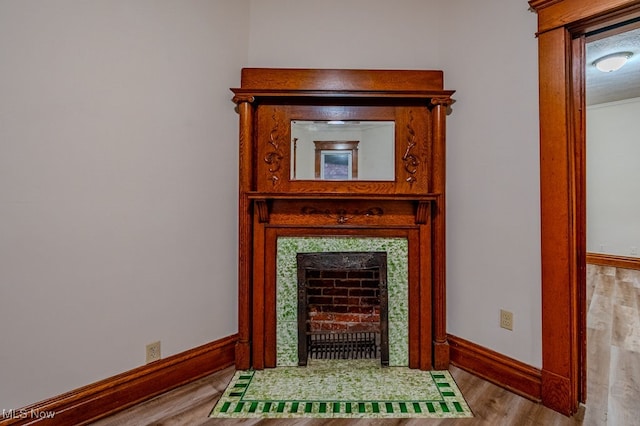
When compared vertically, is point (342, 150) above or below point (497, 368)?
above

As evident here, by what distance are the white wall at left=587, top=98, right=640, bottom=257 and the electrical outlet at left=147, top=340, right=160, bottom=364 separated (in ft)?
23.3

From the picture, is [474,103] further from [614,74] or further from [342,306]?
[614,74]

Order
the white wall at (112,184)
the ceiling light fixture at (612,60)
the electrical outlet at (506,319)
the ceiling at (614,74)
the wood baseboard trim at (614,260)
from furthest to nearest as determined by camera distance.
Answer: the wood baseboard trim at (614,260) → the ceiling light fixture at (612,60) → the ceiling at (614,74) → the electrical outlet at (506,319) → the white wall at (112,184)

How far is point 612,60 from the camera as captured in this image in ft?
11.2

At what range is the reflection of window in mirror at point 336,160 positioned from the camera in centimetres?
215

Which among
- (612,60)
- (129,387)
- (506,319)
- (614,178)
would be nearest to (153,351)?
(129,387)

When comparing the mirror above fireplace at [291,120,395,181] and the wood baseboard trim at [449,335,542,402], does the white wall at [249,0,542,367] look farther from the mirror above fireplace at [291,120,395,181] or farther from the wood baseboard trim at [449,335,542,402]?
the mirror above fireplace at [291,120,395,181]

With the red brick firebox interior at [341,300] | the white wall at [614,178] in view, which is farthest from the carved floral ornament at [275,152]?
the white wall at [614,178]

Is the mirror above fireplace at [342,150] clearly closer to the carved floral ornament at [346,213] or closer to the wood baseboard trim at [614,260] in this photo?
the carved floral ornament at [346,213]

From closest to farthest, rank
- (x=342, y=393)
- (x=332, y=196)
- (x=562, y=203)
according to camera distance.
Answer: (x=562, y=203)
(x=342, y=393)
(x=332, y=196)

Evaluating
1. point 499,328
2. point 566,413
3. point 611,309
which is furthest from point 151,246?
point 611,309

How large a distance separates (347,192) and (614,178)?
6.08 metres

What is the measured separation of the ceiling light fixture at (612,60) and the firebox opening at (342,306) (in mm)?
3571

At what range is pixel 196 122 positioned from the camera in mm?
2043
